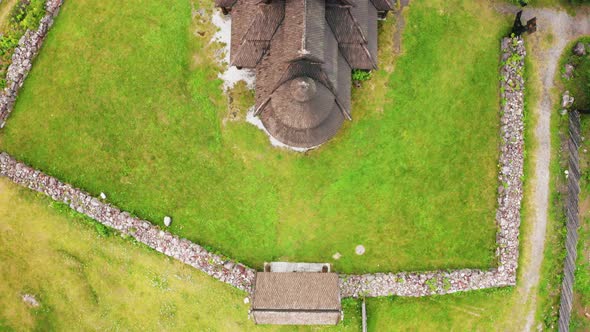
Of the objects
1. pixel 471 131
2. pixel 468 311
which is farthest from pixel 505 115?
pixel 468 311

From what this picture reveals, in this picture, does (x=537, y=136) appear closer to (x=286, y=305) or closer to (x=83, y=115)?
(x=286, y=305)

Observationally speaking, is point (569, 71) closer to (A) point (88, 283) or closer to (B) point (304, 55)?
(B) point (304, 55)

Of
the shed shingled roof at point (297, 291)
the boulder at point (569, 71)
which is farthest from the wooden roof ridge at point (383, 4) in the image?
the shed shingled roof at point (297, 291)

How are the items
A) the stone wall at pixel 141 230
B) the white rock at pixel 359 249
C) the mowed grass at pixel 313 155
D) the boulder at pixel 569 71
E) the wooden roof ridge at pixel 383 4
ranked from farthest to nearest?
the boulder at pixel 569 71 < the mowed grass at pixel 313 155 < the white rock at pixel 359 249 < the stone wall at pixel 141 230 < the wooden roof ridge at pixel 383 4

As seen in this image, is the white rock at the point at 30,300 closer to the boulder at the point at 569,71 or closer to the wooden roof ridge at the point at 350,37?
the wooden roof ridge at the point at 350,37

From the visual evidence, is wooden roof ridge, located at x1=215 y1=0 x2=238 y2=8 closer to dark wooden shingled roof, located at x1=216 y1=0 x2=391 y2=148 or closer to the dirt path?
dark wooden shingled roof, located at x1=216 y1=0 x2=391 y2=148

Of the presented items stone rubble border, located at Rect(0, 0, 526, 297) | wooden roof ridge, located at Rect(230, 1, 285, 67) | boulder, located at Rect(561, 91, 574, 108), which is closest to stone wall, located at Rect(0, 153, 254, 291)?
stone rubble border, located at Rect(0, 0, 526, 297)

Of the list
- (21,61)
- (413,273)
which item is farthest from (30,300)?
(413,273)
